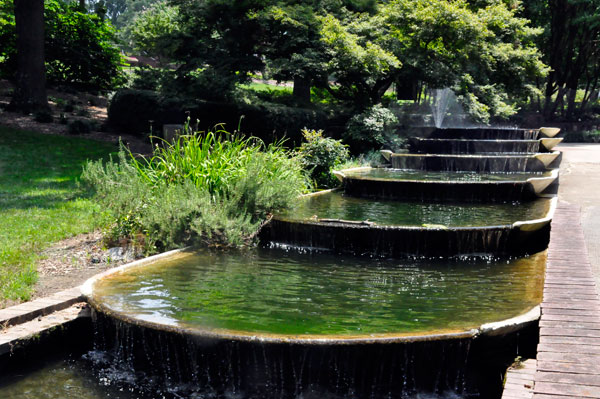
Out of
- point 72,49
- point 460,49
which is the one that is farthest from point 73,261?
point 72,49

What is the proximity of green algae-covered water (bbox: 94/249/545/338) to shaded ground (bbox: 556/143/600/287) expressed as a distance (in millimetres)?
670

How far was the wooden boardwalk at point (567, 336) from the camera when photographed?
390 centimetres

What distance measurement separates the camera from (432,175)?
1392cm

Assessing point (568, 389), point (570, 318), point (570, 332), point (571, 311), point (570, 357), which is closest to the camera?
point (568, 389)

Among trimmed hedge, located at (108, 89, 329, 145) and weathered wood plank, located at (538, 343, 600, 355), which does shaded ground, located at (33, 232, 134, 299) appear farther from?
trimmed hedge, located at (108, 89, 329, 145)

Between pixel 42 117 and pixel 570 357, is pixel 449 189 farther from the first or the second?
pixel 42 117

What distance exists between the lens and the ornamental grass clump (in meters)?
8.42

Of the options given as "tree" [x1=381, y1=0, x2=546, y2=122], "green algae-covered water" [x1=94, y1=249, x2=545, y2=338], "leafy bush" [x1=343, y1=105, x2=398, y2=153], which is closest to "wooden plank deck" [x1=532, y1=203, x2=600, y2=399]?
"green algae-covered water" [x1=94, y1=249, x2=545, y2=338]

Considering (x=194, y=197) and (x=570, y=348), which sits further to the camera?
(x=194, y=197)

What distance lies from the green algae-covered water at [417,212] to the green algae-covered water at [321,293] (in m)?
1.25

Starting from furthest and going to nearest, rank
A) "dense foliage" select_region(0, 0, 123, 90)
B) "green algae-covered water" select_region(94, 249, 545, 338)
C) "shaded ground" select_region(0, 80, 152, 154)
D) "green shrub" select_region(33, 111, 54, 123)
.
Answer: "dense foliage" select_region(0, 0, 123, 90) < "green shrub" select_region(33, 111, 54, 123) < "shaded ground" select_region(0, 80, 152, 154) < "green algae-covered water" select_region(94, 249, 545, 338)

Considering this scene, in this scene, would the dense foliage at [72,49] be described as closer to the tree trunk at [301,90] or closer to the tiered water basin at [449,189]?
the tree trunk at [301,90]

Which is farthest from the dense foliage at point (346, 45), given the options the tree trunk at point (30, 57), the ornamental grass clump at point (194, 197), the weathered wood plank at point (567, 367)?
the weathered wood plank at point (567, 367)

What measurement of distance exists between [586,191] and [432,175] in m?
3.60
